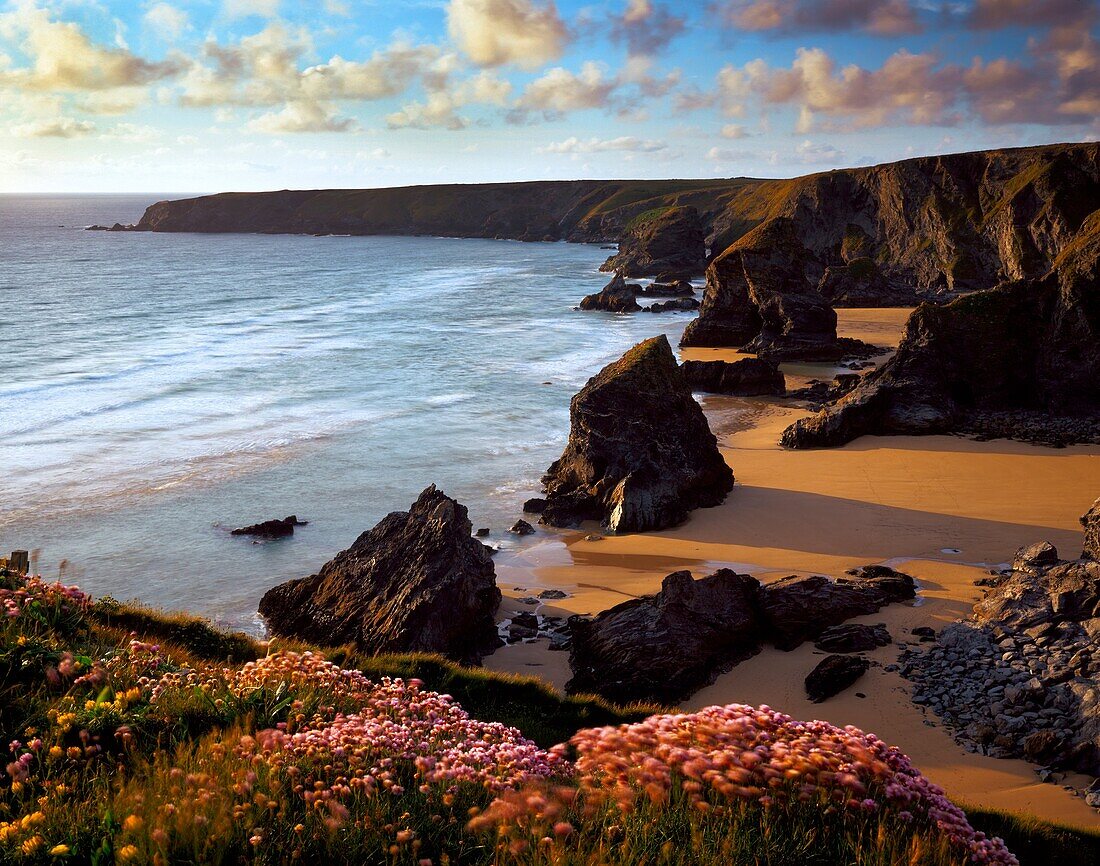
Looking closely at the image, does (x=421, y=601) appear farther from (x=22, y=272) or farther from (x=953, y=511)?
(x=22, y=272)

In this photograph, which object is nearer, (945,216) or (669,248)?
(945,216)

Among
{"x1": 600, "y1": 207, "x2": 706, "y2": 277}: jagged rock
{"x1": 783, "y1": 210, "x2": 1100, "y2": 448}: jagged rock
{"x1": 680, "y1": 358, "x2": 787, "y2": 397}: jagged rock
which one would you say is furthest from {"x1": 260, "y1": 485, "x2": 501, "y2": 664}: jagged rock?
{"x1": 600, "y1": 207, "x2": 706, "y2": 277}: jagged rock

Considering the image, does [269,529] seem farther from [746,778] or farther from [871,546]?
[746,778]

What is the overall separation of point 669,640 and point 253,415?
30.7m

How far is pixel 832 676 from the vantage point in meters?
15.2

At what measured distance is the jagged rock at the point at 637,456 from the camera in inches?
1022

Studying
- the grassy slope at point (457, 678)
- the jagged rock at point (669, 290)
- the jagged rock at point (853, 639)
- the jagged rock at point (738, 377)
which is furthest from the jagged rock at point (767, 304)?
the grassy slope at point (457, 678)

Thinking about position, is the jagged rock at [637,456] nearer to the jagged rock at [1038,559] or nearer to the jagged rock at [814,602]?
the jagged rock at [814,602]

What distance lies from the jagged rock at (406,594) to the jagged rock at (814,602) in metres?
5.79

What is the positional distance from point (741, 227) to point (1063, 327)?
104 meters

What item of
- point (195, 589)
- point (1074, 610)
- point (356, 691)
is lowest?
point (195, 589)

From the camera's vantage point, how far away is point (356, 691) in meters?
8.62

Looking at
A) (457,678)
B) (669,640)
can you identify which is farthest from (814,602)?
(457,678)

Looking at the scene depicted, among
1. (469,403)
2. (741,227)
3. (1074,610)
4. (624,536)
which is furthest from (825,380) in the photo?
(741,227)
